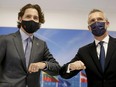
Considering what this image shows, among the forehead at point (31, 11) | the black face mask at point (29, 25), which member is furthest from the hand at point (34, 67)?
the forehead at point (31, 11)

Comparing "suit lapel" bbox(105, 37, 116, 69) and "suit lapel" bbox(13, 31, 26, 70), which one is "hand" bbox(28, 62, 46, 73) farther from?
"suit lapel" bbox(105, 37, 116, 69)

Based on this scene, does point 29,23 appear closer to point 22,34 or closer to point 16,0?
point 22,34

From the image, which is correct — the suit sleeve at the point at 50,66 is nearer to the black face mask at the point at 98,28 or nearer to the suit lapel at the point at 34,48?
the suit lapel at the point at 34,48

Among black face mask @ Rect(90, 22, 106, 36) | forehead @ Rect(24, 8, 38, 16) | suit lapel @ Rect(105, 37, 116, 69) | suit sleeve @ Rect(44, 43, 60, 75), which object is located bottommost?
suit sleeve @ Rect(44, 43, 60, 75)

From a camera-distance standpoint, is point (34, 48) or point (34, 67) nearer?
point (34, 67)

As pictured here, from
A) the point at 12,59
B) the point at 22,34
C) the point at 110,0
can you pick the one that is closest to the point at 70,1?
the point at 110,0

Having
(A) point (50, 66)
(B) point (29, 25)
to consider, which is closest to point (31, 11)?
(B) point (29, 25)

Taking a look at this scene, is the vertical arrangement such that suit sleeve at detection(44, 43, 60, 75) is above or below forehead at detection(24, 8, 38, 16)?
below

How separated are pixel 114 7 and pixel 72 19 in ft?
2.64

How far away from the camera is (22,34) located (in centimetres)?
245

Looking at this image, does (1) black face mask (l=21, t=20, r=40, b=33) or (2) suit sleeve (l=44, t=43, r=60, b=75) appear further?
(1) black face mask (l=21, t=20, r=40, b=33)

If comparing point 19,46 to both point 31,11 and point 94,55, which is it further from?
point 94,55

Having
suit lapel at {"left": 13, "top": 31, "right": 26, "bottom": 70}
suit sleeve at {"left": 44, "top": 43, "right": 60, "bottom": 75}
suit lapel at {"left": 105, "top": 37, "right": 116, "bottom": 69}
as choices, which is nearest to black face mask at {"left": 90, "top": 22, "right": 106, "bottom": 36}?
suit lapel at {"left": 105, "top": 37, "right": 116, "bottom": 69}

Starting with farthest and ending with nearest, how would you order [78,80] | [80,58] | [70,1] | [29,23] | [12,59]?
[70,1], [78,80], [80,58], [29,23], [12,59]
